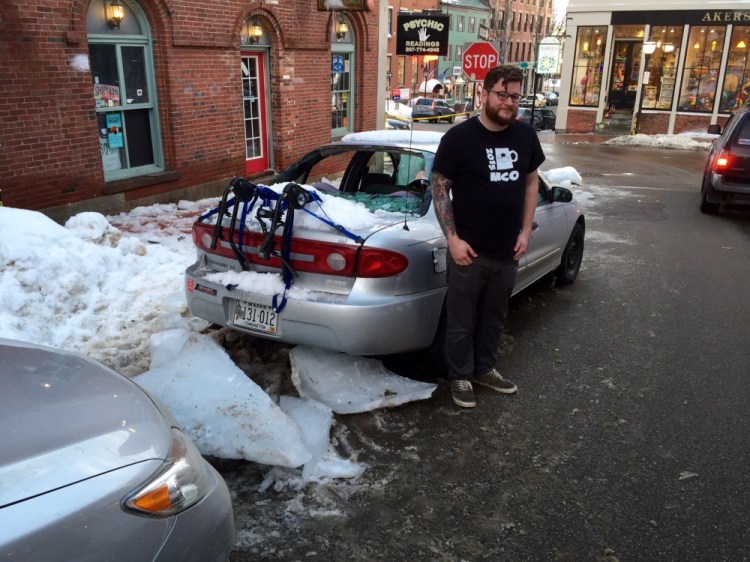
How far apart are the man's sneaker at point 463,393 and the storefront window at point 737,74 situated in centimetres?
2553

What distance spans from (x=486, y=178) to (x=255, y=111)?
8633mm

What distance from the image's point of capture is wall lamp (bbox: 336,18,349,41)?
13062 mm

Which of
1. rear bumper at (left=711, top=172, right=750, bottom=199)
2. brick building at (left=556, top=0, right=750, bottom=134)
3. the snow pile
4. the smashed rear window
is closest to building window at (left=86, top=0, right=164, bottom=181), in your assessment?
the smashed rear window

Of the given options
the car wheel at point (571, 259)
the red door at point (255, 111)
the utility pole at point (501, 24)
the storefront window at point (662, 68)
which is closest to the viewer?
the car wheel at point (571, 259)

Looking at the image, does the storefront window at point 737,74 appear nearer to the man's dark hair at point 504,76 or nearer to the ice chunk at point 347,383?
the man's dark hair at point 504,76

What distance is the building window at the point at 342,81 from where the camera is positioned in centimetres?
1327

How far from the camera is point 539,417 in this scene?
4074mm

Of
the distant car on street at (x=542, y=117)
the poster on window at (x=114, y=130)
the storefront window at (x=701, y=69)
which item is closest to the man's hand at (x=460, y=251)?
the poster on window at (x=114, y=130)

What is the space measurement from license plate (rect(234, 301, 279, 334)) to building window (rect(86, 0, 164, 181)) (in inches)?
216

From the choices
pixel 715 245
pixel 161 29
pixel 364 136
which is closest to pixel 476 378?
pixel 364 136

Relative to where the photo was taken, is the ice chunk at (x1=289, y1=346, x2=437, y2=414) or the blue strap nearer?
the blue strap

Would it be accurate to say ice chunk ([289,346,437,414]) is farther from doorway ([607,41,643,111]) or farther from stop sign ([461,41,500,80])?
doorway ([607,41,643,111])

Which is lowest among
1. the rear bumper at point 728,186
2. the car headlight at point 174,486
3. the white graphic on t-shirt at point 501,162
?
the rear bumper at point 728,186

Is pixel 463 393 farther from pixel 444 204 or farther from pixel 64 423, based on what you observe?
pixel 64 423
